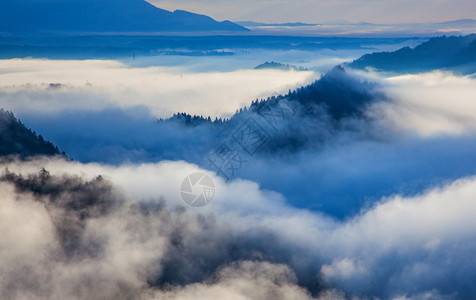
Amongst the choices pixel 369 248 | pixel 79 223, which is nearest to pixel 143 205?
pixel 79 223

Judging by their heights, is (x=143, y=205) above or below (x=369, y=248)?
above

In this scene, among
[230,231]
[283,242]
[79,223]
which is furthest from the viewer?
[283,242]

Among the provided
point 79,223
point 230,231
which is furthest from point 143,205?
point 230,231

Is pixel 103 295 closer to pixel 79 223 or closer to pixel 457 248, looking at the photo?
pixel 79 223

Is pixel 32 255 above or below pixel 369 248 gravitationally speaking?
above

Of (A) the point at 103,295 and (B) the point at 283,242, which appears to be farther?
(B) the point at 283,242

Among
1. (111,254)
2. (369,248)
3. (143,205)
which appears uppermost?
(143,205)

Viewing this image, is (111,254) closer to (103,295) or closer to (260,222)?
(103,295)

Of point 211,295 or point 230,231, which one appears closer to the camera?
point 211,295

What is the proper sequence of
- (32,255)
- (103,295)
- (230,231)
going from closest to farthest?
(103,295)
(32,255)
(230,231)
